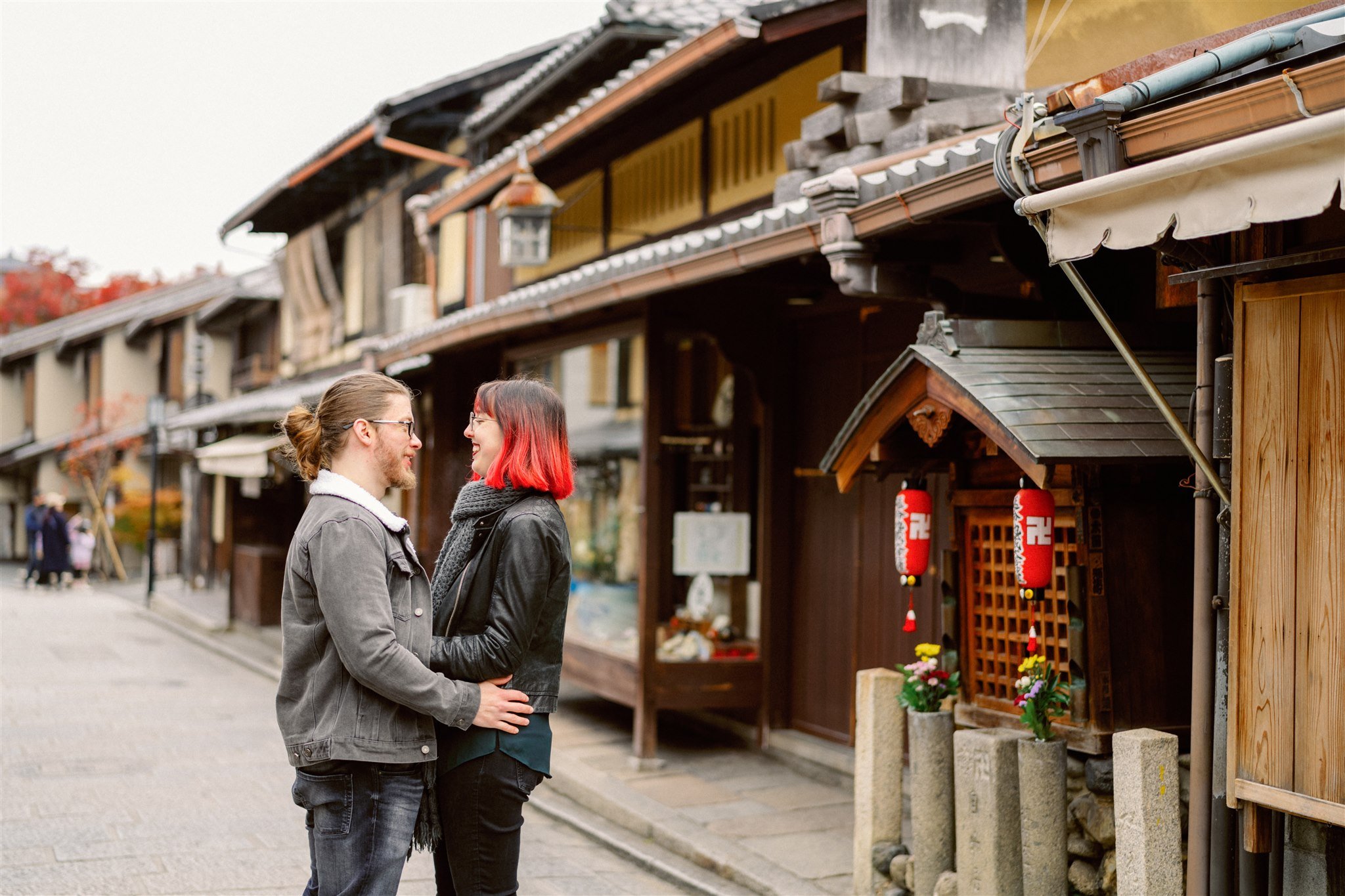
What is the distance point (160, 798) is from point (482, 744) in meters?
5.77

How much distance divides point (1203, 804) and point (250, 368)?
26.3 meters

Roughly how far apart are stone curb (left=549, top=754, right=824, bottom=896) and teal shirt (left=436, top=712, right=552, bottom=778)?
3.08 metres

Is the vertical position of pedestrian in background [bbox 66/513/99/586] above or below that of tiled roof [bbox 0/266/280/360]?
below

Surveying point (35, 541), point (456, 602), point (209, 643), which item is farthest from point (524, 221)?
point (35, 541)

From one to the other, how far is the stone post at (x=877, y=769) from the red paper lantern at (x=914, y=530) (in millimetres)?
512

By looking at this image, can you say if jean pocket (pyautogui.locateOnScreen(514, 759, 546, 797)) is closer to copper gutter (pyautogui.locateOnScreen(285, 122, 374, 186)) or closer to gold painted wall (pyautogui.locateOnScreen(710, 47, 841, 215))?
gold painted wall (pyautogui.locateOnScreen(710, 47, 841, 215))

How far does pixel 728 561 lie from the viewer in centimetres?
972

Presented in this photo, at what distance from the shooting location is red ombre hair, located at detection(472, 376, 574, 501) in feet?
12.3

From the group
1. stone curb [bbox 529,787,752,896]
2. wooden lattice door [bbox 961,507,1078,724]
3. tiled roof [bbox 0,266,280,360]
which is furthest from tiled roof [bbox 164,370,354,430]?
wooden lattice door [bbox 961,507,1078,724]

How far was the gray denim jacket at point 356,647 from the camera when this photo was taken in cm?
338

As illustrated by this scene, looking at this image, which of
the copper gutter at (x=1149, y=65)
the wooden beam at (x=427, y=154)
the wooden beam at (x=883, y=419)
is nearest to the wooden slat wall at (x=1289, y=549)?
the copper gutter at (x=1149, y=65)

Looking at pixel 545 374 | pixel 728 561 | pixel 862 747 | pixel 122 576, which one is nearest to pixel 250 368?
pixel 122 576

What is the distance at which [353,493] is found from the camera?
3547mm

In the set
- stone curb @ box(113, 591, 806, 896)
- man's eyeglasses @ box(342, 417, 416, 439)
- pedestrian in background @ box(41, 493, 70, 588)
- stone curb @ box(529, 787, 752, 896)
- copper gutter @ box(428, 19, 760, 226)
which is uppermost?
copper gutter @ box(428, 19, 760, 226)
